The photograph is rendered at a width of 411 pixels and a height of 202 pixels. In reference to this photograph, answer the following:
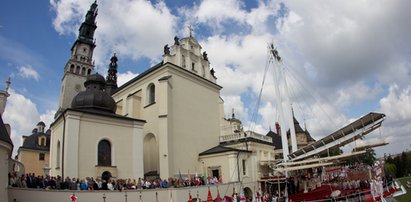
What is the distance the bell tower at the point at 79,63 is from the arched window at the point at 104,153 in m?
41.9

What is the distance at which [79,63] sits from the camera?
68.8 meters

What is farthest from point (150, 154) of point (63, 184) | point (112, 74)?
point (112, 74)

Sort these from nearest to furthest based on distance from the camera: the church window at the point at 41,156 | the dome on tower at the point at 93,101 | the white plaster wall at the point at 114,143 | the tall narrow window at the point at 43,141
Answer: the white plaster wall at the point at 114,143 → the dome on tower at the point at 93,101 → the church window at the point at 41,156 → the tall narrow window at the point at 43,141

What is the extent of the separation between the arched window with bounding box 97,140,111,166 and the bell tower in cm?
4192

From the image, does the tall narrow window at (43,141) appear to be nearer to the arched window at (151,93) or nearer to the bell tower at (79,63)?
the bell tower at (79,63)

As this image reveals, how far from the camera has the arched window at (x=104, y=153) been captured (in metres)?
25.4

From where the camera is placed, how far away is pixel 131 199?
20.4m

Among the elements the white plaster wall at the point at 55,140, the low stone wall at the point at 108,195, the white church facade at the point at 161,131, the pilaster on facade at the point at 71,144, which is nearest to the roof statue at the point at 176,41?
the white church facade at the point at 161,131

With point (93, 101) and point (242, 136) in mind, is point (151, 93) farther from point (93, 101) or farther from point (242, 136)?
point (242, 136)

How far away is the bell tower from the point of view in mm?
65312

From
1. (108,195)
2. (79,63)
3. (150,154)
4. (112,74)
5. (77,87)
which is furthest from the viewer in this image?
(79,63)

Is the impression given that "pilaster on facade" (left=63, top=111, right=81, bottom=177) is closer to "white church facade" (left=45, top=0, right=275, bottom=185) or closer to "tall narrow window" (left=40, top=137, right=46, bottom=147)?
"white church facade" (left=45, top=0, right=275, bottom=185)

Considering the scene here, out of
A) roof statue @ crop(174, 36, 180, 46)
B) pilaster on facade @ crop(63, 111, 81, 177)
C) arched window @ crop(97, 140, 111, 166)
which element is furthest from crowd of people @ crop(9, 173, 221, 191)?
roof statue @ crop(174, 36, 180, 46)

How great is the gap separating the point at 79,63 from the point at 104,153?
49274 millimetres
